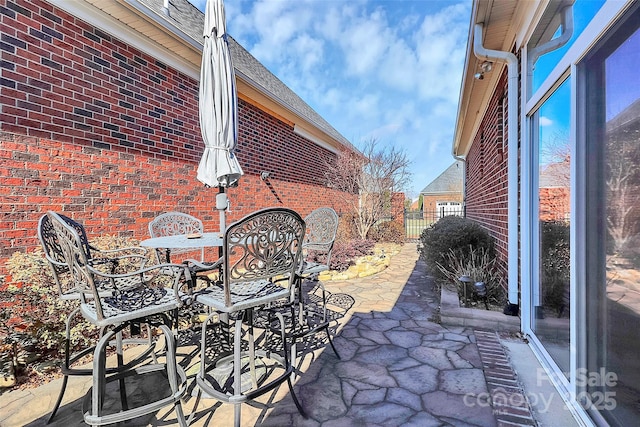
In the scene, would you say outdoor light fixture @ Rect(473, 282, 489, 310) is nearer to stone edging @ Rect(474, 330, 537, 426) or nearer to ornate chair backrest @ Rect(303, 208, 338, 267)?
stone edging @ Rect(474, 330, 537, 426)

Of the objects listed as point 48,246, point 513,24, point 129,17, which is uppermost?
point 129,17

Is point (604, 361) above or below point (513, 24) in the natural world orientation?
below

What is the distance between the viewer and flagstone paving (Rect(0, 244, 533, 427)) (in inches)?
70.4

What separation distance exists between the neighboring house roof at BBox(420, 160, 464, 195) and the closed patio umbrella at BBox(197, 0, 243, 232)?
26478 millimetres

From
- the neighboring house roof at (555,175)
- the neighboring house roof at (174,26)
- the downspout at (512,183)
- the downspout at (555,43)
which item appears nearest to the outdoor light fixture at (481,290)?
the downspout at (512,183)

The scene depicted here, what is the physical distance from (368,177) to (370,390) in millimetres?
7678

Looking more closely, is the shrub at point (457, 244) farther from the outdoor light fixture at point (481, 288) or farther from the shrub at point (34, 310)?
the shrub at point (34, 310)

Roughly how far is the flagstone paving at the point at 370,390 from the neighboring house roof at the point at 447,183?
2583 cm

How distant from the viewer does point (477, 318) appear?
3.03 m

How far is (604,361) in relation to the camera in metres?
1.51

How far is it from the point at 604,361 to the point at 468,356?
109cm

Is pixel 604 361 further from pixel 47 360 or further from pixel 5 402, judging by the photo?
pixel 47 360

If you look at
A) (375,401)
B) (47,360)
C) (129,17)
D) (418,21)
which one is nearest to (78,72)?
(129,17)

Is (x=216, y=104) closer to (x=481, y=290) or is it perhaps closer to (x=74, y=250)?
(x=74, y=250)
